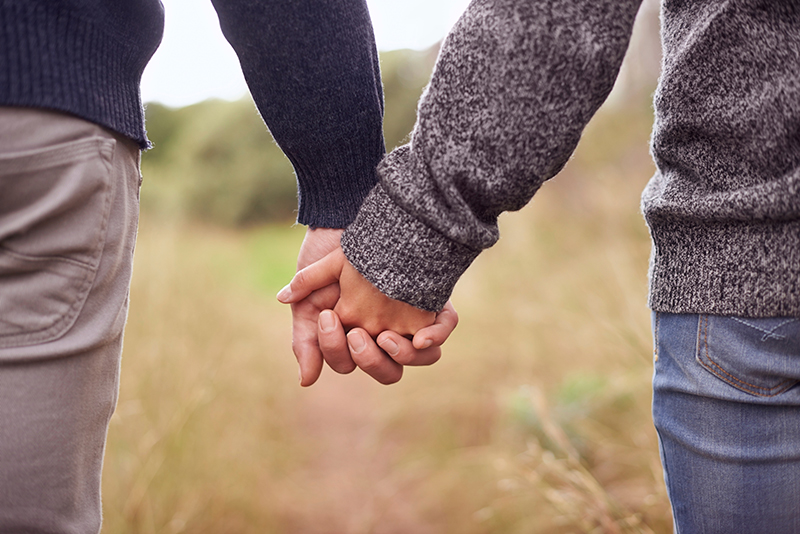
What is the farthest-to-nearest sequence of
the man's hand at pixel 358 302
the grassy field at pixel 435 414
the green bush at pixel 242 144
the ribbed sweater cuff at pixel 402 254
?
1. the green bush at pixel 242 144
2. the grassy field at pixel 435 414
3. the man's hand at pixel 358 302
4. the ribbed sweater cuff at pixel 402 254

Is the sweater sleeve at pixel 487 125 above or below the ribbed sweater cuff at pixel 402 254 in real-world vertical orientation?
above

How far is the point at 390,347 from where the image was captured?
91 cm

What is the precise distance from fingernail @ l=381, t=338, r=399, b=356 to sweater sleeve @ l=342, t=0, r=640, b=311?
123mm

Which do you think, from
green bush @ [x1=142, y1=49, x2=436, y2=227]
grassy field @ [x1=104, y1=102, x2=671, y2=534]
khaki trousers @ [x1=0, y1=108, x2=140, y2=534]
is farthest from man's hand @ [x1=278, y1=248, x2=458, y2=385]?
green bush @ [x1=142, y1=49, x2=436, y2=227]

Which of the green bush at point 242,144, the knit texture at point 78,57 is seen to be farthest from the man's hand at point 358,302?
the green bush at point 242,144

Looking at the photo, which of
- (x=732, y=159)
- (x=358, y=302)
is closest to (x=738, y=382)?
(x=732, y=159)

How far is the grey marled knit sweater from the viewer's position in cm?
60

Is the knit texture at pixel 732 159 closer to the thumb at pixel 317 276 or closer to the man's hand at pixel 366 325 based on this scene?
the man's hand at pixel 366 325

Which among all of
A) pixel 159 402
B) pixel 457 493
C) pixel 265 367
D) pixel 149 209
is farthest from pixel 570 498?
pixel 149 209

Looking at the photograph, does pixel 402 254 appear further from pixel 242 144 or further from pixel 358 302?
pixel 242 144

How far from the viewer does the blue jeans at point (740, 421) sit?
2.02 feet

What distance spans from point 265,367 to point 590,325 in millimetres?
1729

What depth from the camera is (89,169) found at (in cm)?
62

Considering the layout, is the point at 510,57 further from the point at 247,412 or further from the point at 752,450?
the point at 247,412
